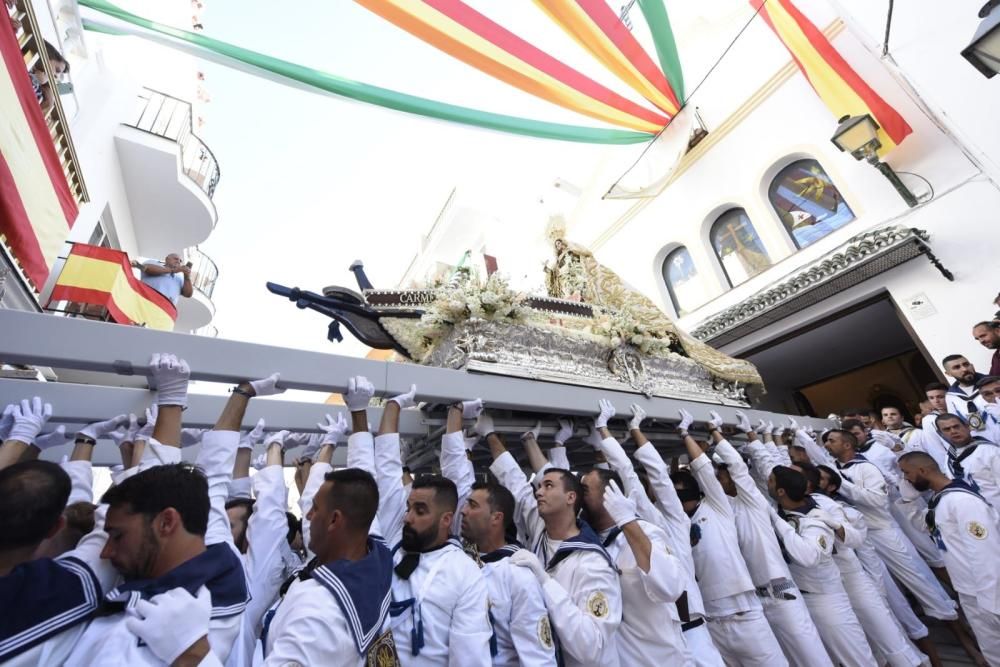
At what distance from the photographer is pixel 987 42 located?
288 cm

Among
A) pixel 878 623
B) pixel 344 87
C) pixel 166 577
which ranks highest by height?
pixel 344 87

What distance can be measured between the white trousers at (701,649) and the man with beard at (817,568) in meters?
0.92

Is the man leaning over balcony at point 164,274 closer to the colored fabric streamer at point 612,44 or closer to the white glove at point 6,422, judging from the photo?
the white glove at point 6,422

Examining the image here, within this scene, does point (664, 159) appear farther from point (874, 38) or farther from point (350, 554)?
point (350, 554)

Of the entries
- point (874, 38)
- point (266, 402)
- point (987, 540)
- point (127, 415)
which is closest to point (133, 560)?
point (127, 415)

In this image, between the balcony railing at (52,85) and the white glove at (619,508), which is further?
the balcony railing at (52,85)

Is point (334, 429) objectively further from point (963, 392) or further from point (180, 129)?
point (180, 129)

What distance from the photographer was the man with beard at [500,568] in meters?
1.71

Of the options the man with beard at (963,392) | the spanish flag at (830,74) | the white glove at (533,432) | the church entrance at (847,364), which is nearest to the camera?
the white glove at (533,432)

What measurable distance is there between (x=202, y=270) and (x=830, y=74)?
1067 centimetres

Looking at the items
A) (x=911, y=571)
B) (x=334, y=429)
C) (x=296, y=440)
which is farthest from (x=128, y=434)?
(x=911, y=571)

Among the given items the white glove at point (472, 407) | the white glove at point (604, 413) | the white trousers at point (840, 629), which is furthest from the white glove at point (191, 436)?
the white trousers at point (840, 629)

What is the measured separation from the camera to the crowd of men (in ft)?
3.74

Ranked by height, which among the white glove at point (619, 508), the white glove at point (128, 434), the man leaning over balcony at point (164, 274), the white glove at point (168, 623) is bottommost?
the white glove at point (168, 623)
